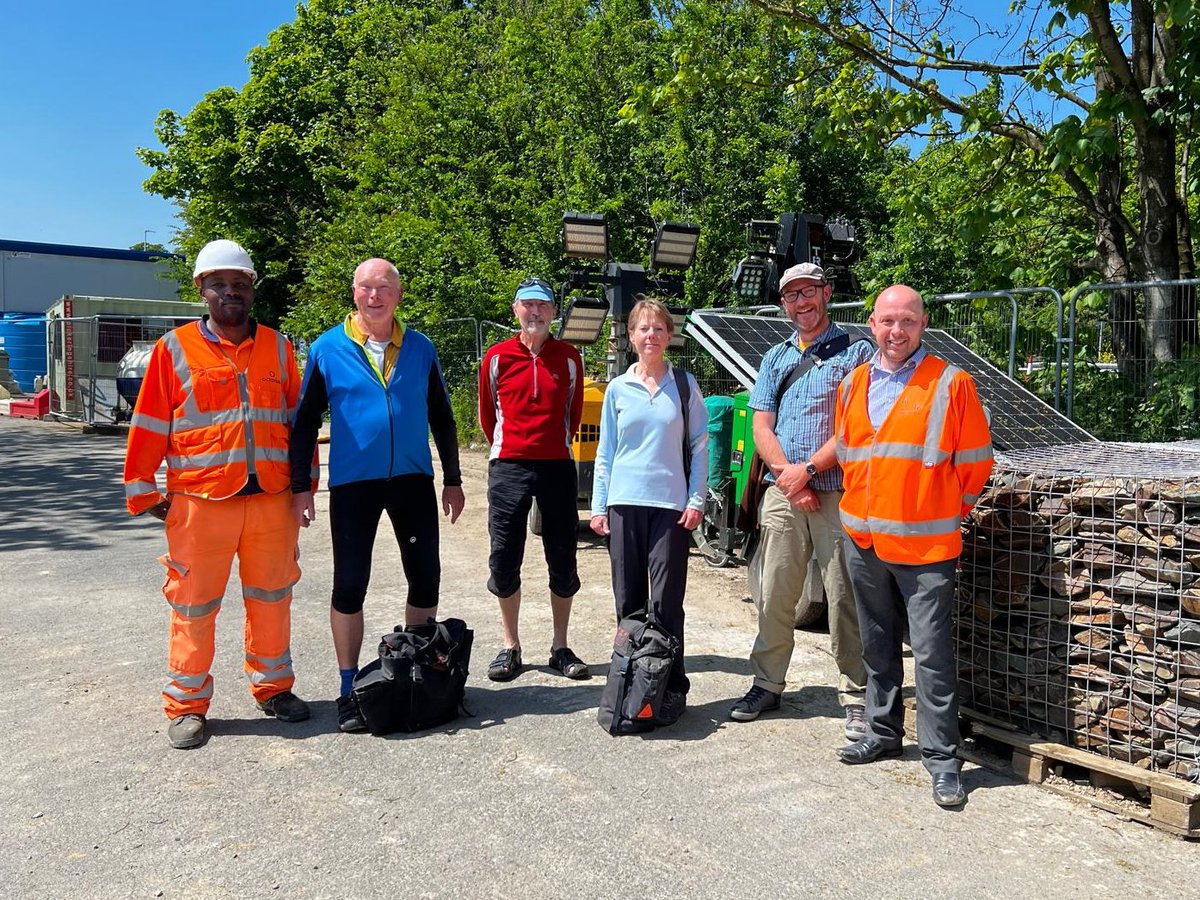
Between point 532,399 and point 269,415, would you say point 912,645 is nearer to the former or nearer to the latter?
point 532,399

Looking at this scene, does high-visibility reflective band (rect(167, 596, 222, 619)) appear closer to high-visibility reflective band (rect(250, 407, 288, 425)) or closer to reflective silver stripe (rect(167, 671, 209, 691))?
reflective silver stripe (rect(167, 671, 209, 691))

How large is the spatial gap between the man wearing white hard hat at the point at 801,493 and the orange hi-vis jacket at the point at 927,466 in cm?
44

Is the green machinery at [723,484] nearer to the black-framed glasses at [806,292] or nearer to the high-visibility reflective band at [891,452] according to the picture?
the black-framed glasses at [806,292]

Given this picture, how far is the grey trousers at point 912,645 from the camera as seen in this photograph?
3.73 meters

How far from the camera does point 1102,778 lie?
367 centimetres

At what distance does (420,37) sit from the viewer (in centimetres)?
1898

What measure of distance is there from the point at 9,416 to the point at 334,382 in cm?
2243

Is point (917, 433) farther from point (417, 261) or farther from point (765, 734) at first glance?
point (417, 261)

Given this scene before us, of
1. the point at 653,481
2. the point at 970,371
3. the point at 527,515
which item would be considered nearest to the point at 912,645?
the point at 653,481

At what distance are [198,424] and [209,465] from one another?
0.18m

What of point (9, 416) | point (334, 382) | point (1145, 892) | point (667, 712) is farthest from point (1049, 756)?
point (9, 416)

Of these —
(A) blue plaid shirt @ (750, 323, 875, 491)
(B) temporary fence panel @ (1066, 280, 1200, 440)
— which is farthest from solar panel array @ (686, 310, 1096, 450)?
(B) temporary fence panel @ (1066, 280, 1200, 440)

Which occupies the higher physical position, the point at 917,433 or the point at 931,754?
the point at 917,433

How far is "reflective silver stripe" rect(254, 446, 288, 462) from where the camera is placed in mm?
4281
